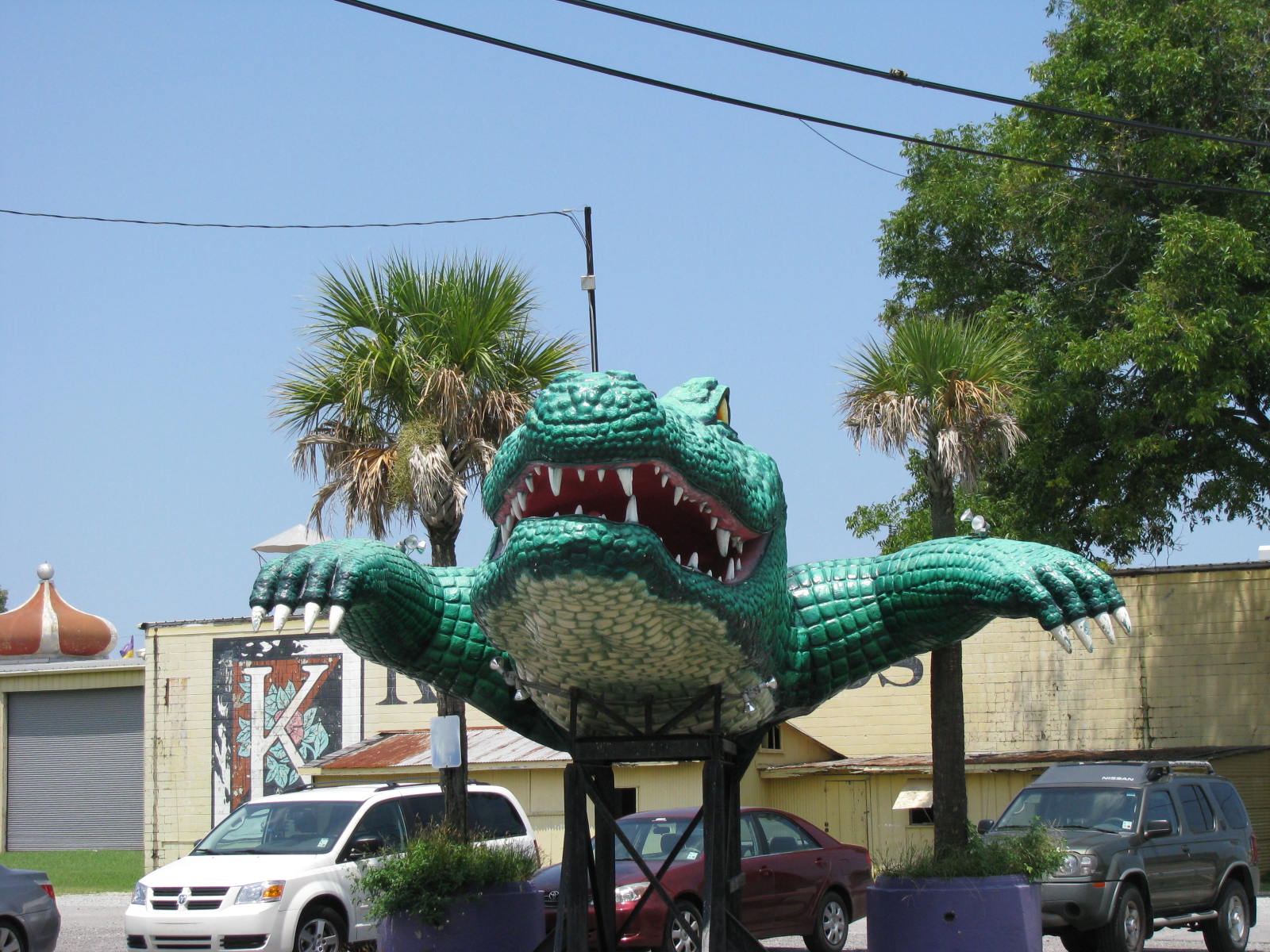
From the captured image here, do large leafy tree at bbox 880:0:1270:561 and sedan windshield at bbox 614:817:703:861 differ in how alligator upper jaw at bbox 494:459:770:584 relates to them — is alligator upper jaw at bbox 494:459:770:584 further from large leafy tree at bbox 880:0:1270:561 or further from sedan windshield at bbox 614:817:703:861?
large leafy tree at bbox 880:0:1270:561

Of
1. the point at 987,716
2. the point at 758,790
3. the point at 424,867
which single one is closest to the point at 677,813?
the point at 424,867

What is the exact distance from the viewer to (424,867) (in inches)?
329

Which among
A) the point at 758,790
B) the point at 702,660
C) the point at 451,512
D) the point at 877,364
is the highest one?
the point at 877,364

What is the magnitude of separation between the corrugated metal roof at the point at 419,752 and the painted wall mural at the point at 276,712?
660 millimetres

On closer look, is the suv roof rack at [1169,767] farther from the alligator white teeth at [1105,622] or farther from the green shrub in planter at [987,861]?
the alligator white teeth at [1105,622]

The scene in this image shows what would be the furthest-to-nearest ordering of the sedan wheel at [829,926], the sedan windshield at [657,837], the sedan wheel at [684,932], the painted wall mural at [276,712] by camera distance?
the painted wall mural at [276,712] → the sedan wheel at [829,926] → the sedan windshield at [657,837] → the sedan wheel at [684,932]

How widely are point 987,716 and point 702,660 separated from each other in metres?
14.4

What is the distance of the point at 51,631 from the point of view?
34062 millimetres

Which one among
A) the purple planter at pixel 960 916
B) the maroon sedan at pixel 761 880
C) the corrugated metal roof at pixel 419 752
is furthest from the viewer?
the corrugated metal roof at pixel 419 752

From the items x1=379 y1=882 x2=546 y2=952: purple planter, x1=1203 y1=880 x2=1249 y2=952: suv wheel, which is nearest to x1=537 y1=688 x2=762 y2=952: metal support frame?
x1=379 y1=882 x2=546 y2=952: purple planter

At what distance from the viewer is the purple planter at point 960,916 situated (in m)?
7.88

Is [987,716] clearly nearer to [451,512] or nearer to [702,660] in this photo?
[451,512]

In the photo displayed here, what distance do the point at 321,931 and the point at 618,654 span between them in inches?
227

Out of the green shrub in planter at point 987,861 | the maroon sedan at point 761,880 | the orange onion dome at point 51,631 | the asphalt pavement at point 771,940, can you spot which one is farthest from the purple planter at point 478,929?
the orange onion dome at point 51,631
